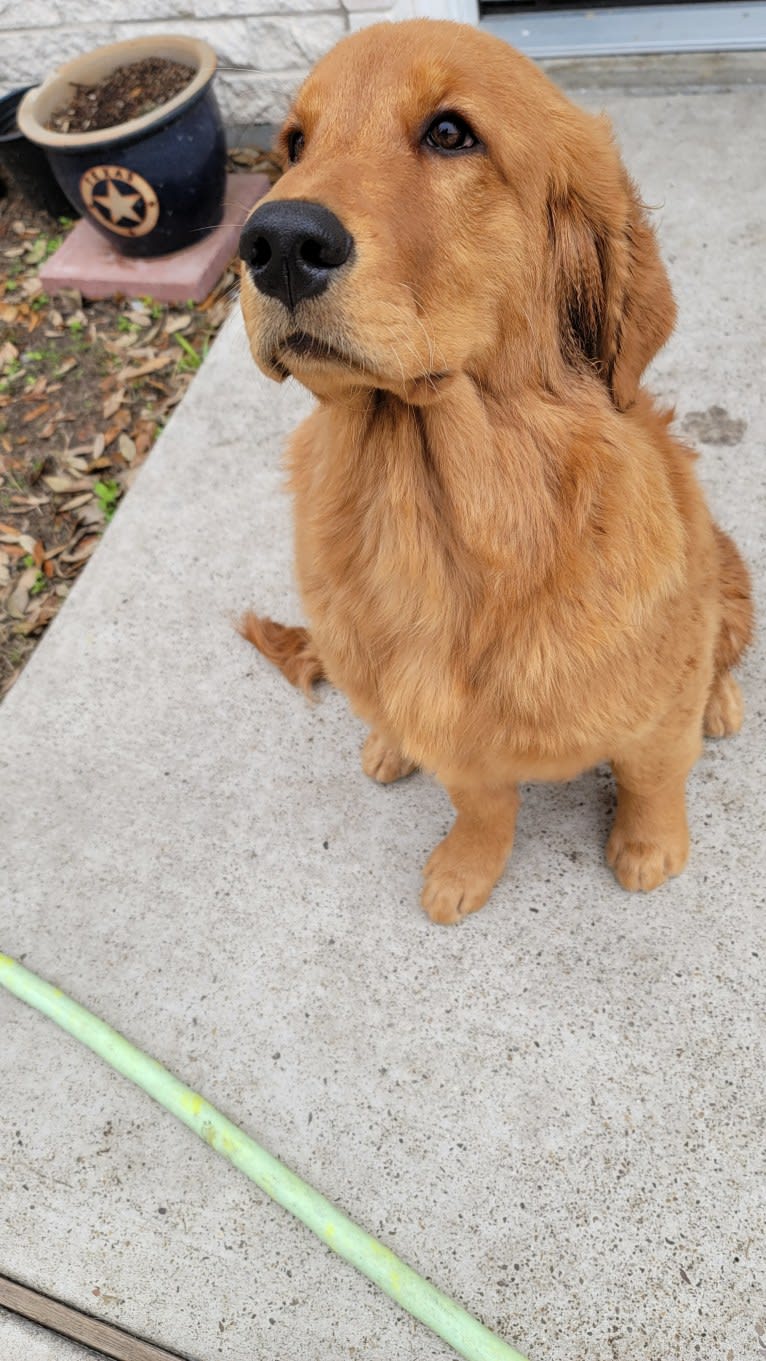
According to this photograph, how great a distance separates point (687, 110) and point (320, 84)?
329cm

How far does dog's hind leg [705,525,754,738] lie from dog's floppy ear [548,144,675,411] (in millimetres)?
704

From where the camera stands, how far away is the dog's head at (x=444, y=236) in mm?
1343

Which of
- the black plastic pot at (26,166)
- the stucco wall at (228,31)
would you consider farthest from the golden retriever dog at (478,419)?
the black plastic pot at (26,166)

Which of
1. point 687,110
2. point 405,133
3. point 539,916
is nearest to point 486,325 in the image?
point 405,133

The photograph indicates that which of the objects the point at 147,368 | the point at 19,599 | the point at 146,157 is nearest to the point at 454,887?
the point at 19,599

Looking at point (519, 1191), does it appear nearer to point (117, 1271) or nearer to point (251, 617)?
point (117, 1271)

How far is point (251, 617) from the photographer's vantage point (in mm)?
2871

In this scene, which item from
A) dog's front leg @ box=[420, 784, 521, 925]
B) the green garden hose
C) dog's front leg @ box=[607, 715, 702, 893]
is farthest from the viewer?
dog's front leg @ box=[420, 784, 521, 925]

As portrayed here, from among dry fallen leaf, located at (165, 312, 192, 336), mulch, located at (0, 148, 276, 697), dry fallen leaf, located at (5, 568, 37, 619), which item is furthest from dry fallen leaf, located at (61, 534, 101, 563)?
dry fallen leaf, located at (165, 312, 192, 336)

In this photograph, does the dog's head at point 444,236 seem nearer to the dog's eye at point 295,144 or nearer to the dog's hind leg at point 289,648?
the dog's eye at point 295,144

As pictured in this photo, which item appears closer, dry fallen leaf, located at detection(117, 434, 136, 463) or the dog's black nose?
the dog's black nose

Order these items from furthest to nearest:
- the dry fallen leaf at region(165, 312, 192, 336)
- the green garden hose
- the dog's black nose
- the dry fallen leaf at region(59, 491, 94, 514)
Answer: the dry fallen leaf at region(165, 312, 192, 336), the dry fallen leaf at region(59, 491, 94, 514), the green garden hose, the dog's black nose

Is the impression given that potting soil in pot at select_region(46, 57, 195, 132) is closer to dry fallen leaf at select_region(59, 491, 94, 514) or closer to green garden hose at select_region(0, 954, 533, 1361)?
dry fallen leaf at select_region(59, 491, 94, 514)

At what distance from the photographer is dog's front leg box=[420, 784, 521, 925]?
7.45 feet
